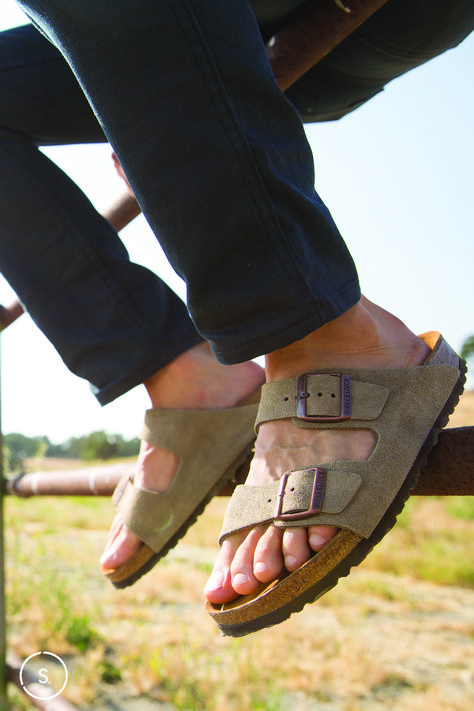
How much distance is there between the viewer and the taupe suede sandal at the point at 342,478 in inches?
18.3

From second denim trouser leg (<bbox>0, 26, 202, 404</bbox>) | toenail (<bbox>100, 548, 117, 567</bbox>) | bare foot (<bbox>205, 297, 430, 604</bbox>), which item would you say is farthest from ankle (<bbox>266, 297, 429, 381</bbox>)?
toenail (<bbox>100, 548, 117, 567</bbox>)

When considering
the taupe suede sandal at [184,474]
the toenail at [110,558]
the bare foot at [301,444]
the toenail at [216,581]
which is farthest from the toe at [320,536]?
the toenail at [110,558]

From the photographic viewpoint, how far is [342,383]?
20.6 inches

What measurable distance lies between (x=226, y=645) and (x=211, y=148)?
3.24 meters

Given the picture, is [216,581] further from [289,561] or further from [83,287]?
[83,287]

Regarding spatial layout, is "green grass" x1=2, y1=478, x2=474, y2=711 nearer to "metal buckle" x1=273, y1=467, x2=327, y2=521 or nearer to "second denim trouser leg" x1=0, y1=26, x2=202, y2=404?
"second denim trouser leg" x1=0, y1=26, x2=202, y2=404

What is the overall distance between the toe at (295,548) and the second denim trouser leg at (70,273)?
32cm

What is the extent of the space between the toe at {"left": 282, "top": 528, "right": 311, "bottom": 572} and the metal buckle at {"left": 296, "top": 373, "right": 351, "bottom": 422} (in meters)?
0.11

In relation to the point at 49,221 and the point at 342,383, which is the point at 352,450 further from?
the point at 49,221

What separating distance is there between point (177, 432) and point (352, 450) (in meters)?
0.28

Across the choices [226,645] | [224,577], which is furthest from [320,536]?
[226,645]

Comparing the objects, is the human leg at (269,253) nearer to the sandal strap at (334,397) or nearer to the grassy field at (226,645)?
the sandal strap at (334,397)

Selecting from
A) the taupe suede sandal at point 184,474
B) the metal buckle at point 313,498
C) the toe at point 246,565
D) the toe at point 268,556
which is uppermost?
the metal buckle at point 313,498

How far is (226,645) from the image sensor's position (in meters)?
3.09
